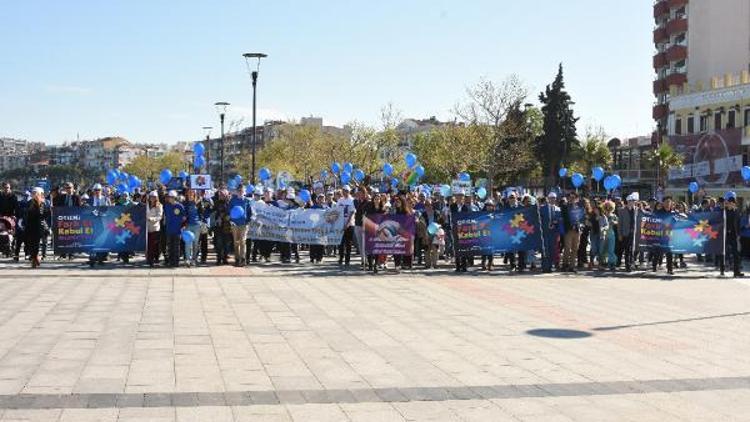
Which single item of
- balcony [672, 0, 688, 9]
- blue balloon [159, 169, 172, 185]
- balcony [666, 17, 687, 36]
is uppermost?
balcony [672, 0, 688, 9]

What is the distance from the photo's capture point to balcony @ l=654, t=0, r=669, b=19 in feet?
244

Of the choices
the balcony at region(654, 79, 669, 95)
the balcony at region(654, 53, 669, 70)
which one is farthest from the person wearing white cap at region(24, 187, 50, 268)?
the balcony at region(654, 53, 669, 70)

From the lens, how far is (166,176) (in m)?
32.5

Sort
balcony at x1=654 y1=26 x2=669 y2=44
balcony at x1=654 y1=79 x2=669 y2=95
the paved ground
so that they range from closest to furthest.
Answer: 1. the paved ground
2. balcony at x1=654 y1=79 x2=669 y2=95
3. balcony at x1=654 y1=26 x2=669 y2=44

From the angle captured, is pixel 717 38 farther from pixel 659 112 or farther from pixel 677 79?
pixel 659 112

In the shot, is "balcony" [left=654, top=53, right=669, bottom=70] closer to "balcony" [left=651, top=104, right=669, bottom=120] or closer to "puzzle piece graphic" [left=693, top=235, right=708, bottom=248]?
"balcony" [left=651, top=104, right=669, bottom=120]

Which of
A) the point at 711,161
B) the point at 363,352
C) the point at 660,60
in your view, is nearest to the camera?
the point at 363,352

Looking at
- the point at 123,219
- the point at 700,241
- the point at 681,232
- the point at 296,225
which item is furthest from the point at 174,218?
the point at 700,241

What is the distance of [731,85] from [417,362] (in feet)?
166

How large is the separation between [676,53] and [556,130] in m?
13.5

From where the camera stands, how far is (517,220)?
19.2 meters

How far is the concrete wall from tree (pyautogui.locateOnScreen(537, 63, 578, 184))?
1535 centimetres

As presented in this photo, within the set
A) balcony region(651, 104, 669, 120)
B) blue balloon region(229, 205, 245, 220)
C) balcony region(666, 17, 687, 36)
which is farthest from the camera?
balcony region(651, 104, 669, 120)

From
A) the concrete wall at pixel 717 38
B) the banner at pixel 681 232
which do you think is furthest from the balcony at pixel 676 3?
the banner at pixel 681 232
